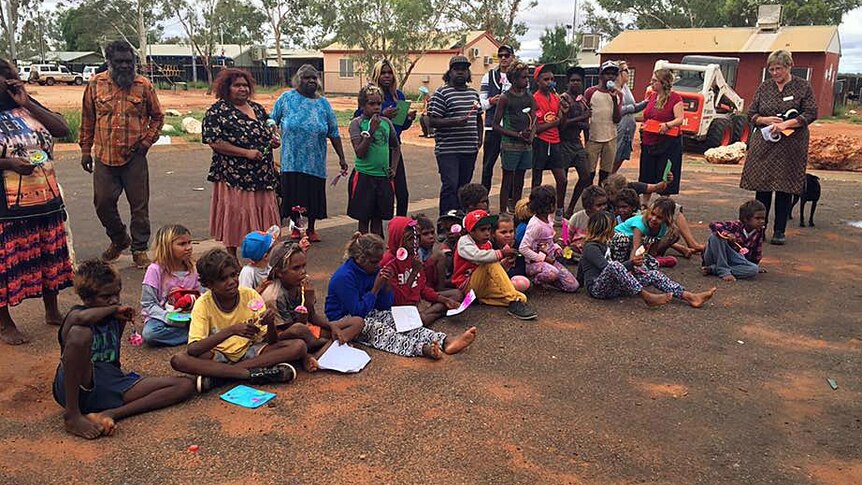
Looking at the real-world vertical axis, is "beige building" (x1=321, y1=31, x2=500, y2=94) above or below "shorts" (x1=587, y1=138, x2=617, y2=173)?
above

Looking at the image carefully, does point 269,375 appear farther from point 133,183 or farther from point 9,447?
point 133,183

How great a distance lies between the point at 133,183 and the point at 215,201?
2.47ft

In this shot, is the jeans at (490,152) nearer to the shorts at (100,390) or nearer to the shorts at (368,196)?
the shorts at (368,196)

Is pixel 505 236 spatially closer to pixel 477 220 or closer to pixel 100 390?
pixel 477 220

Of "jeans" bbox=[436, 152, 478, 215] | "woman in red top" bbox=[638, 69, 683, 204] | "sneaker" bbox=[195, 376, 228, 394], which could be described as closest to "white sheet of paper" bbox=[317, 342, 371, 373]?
"sneaker" bbox=[195, 376, 228, 394]

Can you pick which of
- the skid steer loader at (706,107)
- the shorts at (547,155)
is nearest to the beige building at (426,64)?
the skid steer loader at (706,107)

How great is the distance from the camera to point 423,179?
12336mm

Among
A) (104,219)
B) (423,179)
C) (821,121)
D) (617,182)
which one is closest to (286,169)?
(104,219)

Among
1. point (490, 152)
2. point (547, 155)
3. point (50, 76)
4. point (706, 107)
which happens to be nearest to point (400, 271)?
Result: point (547, 155)

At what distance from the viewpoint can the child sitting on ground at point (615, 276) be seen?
215 inches

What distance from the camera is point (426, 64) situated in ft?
141

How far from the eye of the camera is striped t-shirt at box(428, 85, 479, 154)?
7176 millimetres

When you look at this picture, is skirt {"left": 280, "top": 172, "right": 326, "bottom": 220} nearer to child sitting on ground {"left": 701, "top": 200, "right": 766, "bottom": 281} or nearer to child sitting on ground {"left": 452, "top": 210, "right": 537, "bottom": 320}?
child sitting on ground {"left": 452, "top": 210, "right": 537, "bottom": 320}

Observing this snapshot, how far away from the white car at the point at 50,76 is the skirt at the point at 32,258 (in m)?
51.3
